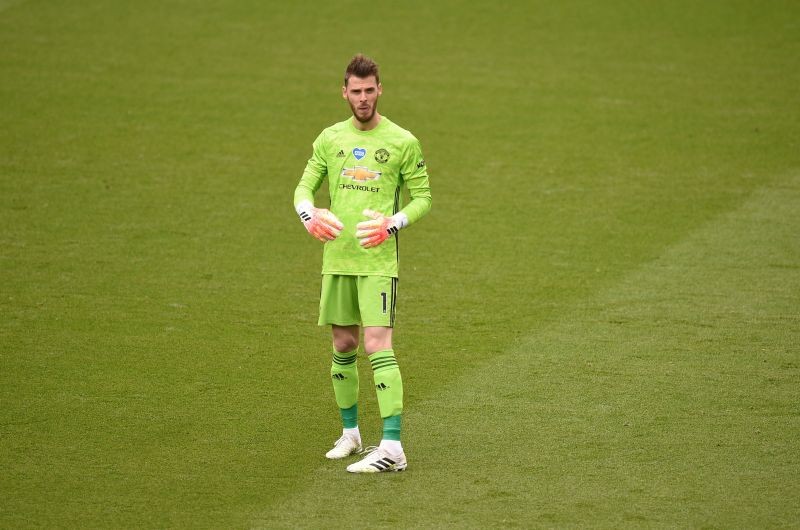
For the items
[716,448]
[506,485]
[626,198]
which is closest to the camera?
[506,485]

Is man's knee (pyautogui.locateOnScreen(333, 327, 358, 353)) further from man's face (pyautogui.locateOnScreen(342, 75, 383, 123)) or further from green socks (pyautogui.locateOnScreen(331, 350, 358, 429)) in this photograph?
man's face (pyautogui.locateOnScreen(342, 75, 383, 123))

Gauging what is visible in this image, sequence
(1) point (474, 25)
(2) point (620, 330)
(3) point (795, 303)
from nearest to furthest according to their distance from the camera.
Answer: (2) point (620, 330) < (3) point (795, 303) < (1) point (474, 25)

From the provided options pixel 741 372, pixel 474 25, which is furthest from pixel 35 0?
pixel 741 372

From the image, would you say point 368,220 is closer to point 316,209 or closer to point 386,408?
point 316,209

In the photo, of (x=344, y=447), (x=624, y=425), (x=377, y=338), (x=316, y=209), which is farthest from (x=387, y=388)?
(x=624, y=425)

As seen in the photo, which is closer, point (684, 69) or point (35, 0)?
point (684, 69)

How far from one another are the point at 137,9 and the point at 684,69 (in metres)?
8.53

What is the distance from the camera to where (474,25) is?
18.4 meters

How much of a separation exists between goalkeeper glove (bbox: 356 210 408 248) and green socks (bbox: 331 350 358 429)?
805 mm

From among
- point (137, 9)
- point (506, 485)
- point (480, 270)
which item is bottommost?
point (506, 485)

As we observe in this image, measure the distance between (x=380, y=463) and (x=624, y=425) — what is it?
1733 millimetres

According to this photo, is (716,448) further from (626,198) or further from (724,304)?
(626,198)

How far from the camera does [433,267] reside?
1139 cm

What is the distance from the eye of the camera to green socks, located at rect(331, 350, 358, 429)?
7207mm
